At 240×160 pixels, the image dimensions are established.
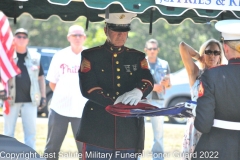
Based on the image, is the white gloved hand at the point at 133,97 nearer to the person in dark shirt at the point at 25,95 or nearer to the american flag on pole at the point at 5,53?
the american flag on pole at the point at 5,53

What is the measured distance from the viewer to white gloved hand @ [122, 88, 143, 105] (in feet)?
19.6

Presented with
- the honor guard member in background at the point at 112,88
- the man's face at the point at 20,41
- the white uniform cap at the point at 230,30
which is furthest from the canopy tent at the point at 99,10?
the man's face at the point at 20,41

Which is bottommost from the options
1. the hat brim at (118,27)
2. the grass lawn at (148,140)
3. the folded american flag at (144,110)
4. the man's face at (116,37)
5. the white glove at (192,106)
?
the grass lawn at (148,140)

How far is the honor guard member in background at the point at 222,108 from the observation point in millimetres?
5277

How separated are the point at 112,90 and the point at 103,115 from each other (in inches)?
9.9

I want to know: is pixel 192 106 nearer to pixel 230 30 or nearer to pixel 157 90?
pixel 230 30

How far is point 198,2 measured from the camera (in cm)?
573

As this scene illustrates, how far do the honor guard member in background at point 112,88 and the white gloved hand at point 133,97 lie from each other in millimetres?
10

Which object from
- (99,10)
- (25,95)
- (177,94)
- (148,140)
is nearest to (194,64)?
(99,10)

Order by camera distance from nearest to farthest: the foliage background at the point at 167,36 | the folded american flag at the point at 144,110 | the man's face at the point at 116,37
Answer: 1. the folded american flag at the point at 144,110
2. the man's face at the point at 116,37
3. the foliage background at the point at 167,36

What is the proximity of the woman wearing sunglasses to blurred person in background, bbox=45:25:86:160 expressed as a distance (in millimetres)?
1837

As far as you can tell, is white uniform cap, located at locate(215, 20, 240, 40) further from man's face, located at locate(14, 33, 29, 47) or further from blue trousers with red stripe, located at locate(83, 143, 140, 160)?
man's face, located at locate(14, 33, 29, 47)

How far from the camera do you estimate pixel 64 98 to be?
8.61 meters

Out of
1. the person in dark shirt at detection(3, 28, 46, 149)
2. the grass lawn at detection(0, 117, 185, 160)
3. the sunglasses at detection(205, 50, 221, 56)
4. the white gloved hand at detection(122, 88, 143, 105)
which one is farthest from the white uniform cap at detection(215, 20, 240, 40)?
the person in dark shirt at detection(3, 28, 46, 149)
